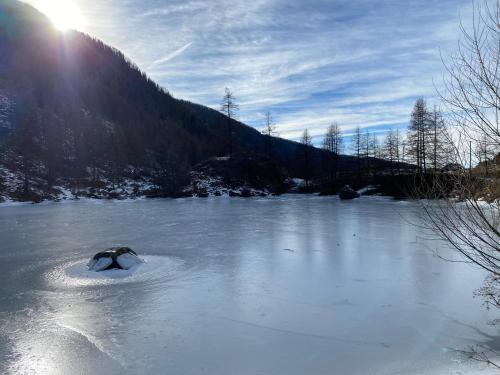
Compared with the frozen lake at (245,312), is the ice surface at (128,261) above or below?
above

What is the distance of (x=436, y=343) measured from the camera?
5449 millimetres

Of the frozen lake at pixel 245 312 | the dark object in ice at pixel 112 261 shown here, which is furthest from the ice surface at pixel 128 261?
the frozen lake at pixel 245 312

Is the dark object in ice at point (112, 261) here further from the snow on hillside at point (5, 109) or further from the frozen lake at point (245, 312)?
the snow on hillside at point (5, 109)

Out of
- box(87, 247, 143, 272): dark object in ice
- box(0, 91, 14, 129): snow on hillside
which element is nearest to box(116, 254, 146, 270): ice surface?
box(87, 247, 143, 272): dark object in ice

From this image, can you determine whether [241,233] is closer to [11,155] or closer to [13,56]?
[11,155]

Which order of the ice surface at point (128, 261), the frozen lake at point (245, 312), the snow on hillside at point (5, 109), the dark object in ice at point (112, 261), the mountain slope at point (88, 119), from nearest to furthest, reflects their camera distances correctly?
the frozen lake at point (245, 312), the dark object in ice at point (112, 261), the ice surface at point (128, 261), the mountain slope at point (88, 119), the snow on hillside at point (5, 109)

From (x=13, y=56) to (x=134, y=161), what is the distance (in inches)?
2213

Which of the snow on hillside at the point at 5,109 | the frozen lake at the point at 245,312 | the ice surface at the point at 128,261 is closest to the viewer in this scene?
the frozen lake at the point at 245,312

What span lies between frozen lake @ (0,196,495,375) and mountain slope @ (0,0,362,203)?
48.0 metres

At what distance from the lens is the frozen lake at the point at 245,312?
4.95 m

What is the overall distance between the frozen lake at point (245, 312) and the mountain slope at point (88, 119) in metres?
48.0

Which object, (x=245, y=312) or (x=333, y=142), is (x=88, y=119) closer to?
(x=333, y=142)

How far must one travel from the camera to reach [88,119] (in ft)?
315

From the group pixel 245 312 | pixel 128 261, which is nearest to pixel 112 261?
pixel 128 261
